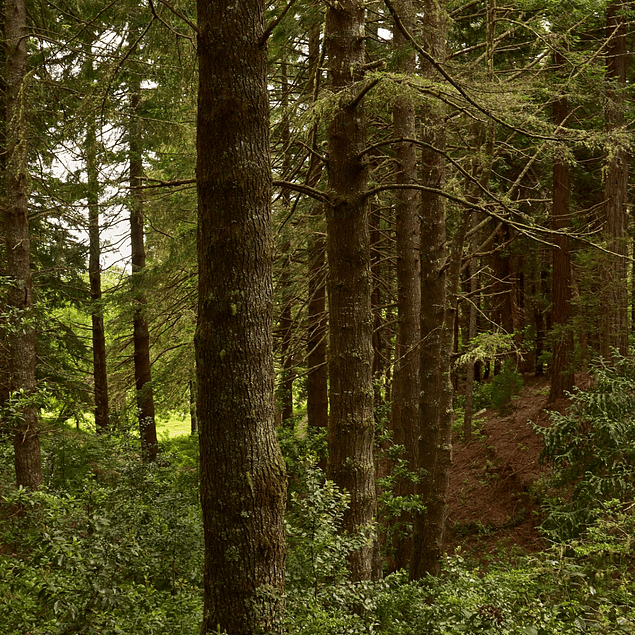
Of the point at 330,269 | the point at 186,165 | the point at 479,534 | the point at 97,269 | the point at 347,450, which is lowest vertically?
the point at 479,534

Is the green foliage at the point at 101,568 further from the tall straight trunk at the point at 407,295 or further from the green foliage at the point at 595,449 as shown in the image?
the green foliage at the point at 595,449

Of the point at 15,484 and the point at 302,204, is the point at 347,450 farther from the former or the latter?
the point at 15,484

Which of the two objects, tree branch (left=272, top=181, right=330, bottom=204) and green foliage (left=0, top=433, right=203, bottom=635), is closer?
green foliage (left=0, top=433, right=203, bottom=635)

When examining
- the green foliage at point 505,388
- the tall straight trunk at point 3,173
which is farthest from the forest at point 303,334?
the green foliage at point 505,388

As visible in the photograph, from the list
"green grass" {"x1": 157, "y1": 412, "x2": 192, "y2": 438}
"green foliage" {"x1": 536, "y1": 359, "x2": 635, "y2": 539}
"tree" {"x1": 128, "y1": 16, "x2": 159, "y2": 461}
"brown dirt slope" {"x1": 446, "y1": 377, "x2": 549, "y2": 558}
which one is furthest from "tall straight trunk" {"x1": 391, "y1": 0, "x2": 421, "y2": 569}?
"green grass" {"x1": 157, "y1": 412, "x2": 192, "y2": 438}

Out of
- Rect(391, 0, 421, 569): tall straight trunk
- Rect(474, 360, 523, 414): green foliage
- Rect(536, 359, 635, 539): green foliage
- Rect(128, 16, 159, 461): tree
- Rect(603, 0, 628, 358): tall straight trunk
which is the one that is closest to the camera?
Rect(536, 359, 635, 539): green foliage

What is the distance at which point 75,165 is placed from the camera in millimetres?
11633

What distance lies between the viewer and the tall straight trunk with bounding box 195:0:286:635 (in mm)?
3283

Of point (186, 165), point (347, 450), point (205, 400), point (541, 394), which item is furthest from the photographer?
point (541, 394)

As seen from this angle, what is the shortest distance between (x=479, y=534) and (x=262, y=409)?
10.1m

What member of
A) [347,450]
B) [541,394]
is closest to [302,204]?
[347,450]

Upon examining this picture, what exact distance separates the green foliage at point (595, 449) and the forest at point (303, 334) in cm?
4

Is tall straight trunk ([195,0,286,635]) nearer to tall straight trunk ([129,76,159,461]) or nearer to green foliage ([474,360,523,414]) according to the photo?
tall straight trunk ([129,76,159,461])

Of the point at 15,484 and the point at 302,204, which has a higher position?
the point at 302,204
